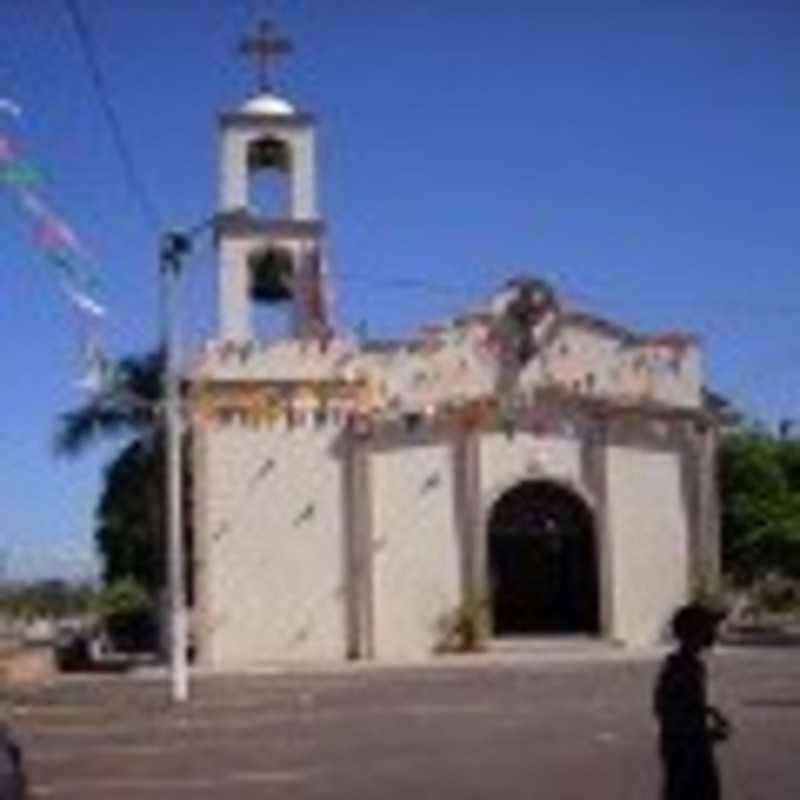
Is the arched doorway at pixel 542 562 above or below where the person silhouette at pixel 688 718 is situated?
above

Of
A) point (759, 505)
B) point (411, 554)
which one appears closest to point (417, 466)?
point (411, 554)

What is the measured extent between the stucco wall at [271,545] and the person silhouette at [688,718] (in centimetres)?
3537

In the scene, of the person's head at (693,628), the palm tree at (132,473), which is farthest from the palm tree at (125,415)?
the person's head at (693,628)

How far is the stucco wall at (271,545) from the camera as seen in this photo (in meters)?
48.4

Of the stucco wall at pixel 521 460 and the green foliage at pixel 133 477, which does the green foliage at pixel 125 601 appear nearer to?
the green foliage at pixel 133 477

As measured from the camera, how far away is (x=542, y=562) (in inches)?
2052

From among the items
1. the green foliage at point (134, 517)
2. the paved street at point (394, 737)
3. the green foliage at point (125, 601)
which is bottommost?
the paved street at point (394, 737)

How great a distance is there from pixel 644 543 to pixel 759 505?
16355mm

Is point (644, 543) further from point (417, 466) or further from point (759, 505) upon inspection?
point (759, 505)

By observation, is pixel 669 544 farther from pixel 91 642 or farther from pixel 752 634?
pixel 91 642

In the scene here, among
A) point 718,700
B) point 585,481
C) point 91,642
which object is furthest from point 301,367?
point 718,700

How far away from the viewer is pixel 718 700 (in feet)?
103

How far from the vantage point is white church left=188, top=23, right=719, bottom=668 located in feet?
160

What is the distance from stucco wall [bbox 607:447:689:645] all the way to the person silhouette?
37.0 meters
